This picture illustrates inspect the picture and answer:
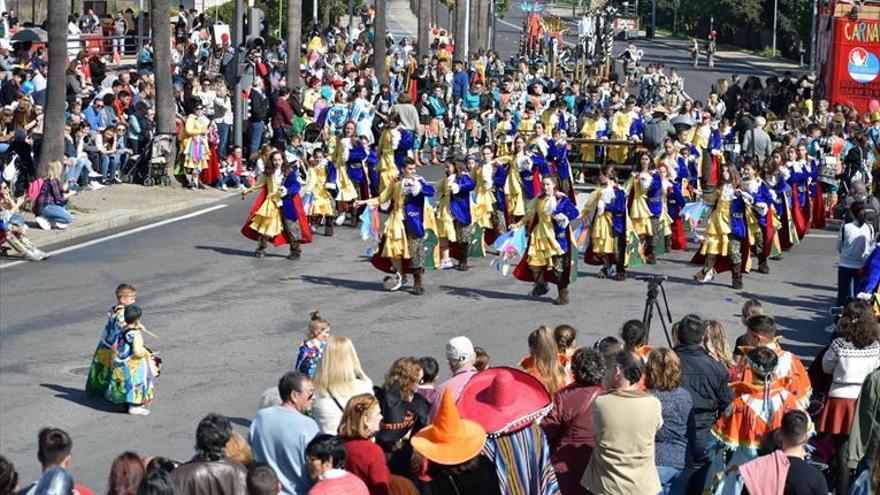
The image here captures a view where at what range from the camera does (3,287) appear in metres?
21.1

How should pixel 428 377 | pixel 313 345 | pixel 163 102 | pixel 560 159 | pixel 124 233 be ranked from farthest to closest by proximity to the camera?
1. pixel 163 102
2. pixel 560 159
3. pixel 124 233
4. pixel 313 345
5. pixel 428 377

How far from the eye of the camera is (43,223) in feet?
82.5

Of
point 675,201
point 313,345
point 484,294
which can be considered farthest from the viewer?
point 675,201

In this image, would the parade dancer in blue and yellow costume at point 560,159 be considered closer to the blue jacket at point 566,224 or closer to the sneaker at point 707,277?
the sneaker at point 707,277

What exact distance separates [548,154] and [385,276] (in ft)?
20.0

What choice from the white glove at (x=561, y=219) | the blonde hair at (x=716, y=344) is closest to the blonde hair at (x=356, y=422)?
the blonde hair at (x=716, y=344)

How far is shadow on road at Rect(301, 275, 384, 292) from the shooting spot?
21.9 metres

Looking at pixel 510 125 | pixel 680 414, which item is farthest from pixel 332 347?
A: pixel 510 125

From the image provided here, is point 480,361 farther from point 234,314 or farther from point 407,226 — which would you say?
point 407,226

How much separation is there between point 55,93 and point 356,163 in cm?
481

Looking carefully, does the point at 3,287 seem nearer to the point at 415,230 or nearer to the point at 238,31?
the point at 415,230

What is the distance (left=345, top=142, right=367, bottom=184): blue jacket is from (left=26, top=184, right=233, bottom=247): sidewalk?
3.40 metres

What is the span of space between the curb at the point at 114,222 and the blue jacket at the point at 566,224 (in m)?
7.36

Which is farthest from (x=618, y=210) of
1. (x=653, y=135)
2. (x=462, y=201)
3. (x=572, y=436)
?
A: (x=572, y=436)
